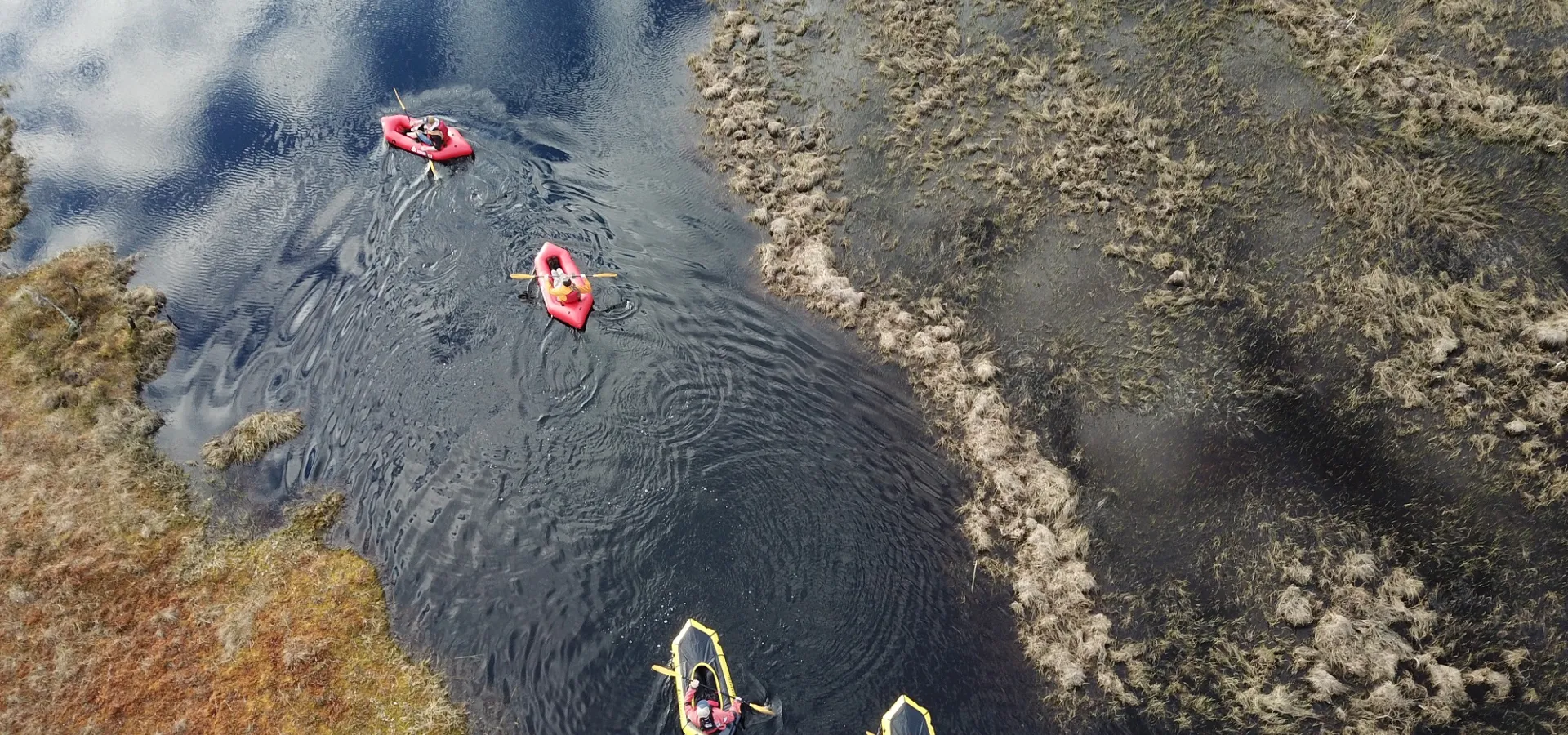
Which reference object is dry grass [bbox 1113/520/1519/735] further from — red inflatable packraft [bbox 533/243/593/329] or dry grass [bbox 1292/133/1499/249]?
red inflatable packraft [bbox 533/243/593/329]

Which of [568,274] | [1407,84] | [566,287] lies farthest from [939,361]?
[1407,84]

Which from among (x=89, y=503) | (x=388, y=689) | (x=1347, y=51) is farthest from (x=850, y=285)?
(x=89, y=503)

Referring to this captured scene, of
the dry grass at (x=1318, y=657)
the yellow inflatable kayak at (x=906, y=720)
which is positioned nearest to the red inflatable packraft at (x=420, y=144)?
the yellow inflatable kayak at (x=906, y=720)

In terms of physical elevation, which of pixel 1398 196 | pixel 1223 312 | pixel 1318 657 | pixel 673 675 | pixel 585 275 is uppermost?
pixel 1398 196

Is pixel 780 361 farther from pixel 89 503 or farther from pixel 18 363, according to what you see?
pixel 18 363

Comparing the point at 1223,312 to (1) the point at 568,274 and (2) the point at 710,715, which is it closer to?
(2) the point at 710,715

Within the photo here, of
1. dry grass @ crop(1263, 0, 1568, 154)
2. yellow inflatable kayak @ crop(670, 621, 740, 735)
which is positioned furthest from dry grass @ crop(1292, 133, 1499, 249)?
yellow inflatable kayak @ crop(670, 621, 740, 735)

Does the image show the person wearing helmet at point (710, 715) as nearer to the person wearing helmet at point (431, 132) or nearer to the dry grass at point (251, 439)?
the dry grass at point (251, 439)
